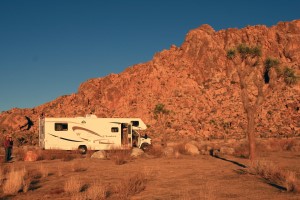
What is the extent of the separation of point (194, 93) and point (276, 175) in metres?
64.5

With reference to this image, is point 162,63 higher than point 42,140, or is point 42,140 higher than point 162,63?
point 162,63

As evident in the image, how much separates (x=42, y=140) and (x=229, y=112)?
161ft

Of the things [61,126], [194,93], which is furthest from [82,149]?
[194,93]

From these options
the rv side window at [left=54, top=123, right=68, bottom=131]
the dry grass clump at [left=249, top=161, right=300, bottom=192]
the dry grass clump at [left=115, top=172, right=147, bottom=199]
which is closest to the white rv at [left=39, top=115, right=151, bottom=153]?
the rv side window at [left=54, top=123, right=68, bottom=131]

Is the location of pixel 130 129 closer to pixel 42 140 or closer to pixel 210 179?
pixel 42 140

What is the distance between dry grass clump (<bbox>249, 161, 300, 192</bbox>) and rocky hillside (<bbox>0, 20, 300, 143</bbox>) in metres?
44.8

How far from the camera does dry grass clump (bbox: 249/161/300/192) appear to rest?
9.66 meters

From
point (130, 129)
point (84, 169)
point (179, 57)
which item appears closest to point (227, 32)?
point (179, 57)

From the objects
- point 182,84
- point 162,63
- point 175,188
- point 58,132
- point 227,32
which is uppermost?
point 227,32

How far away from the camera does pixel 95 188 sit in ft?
29.9

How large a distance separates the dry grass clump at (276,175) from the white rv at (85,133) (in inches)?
544

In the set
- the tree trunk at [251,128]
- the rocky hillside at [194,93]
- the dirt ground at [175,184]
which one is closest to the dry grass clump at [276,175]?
the dirt ground at [175,184]

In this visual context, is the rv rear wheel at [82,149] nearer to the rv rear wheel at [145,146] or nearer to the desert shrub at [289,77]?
the rv rear wheel at [145,146]

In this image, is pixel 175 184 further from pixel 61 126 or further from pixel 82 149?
pixel 61 126
